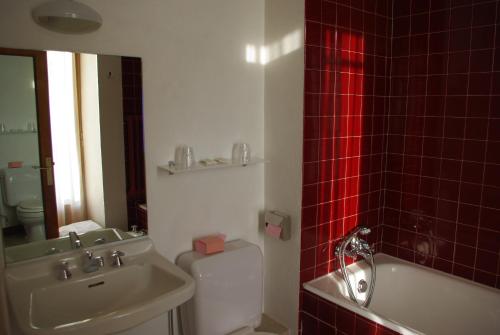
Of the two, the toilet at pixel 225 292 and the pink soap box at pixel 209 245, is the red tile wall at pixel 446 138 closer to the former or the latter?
the toilet at pixel 225 292

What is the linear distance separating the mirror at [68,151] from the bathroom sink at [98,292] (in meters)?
0.09

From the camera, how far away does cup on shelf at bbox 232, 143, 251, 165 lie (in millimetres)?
2359

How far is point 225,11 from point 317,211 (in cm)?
124

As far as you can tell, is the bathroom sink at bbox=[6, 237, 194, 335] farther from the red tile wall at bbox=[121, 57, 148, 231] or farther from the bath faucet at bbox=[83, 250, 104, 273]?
the red tile wall at bbox=[121, 57, 148, 231]

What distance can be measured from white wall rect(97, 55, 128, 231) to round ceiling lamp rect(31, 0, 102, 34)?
17 cm

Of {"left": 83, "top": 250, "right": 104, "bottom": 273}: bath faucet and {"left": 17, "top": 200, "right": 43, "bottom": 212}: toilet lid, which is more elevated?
{"left": 17, "top": 200, "right": 43, "bottom": 212}: toilet lid

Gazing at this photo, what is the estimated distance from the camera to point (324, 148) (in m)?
2.43

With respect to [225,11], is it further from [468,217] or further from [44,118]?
[468,217]

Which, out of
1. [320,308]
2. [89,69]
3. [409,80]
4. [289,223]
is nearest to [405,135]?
[409,80]

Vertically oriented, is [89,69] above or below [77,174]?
above

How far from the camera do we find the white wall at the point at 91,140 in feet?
6.09

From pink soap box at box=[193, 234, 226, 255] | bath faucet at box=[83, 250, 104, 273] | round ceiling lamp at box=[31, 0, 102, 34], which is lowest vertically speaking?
pink soap box at box=[193, 234, 226, 255]

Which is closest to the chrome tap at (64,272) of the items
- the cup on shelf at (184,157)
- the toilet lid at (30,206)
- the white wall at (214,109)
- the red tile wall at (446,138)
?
the toilet lid at (30,206)

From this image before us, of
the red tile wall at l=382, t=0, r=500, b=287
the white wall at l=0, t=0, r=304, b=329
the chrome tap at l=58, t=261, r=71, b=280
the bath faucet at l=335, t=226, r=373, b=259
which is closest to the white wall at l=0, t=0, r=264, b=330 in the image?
the white wall at l=0, t=0, r=304, b=329
